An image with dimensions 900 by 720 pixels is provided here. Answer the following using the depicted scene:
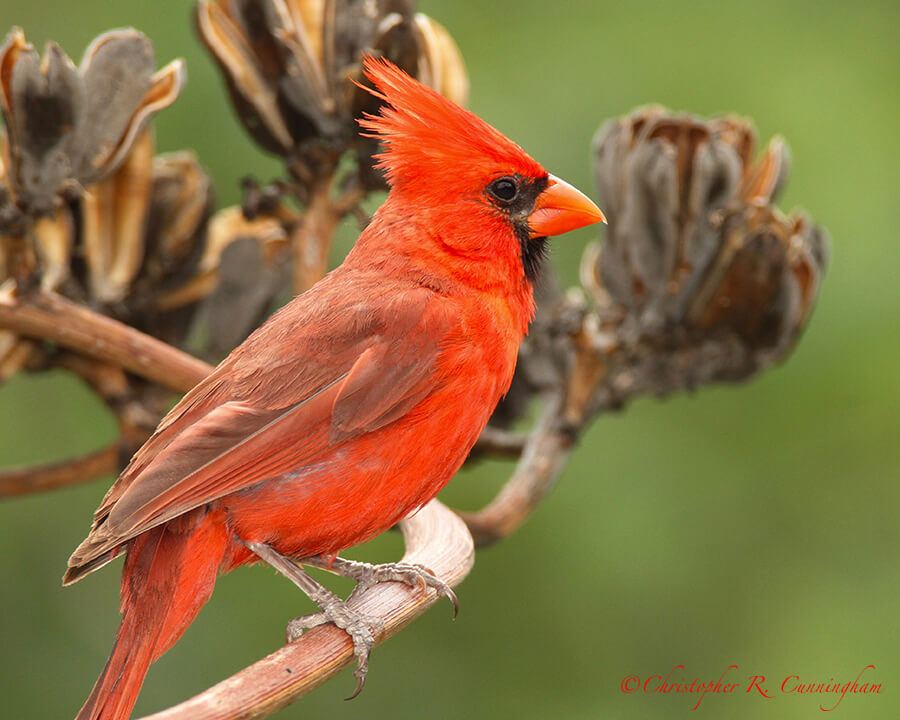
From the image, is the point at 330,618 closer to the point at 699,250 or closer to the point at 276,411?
the point at 276,411

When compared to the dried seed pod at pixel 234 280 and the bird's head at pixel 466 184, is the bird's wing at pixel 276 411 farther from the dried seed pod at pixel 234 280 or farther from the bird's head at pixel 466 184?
the dried seed pod at pixel 234 280

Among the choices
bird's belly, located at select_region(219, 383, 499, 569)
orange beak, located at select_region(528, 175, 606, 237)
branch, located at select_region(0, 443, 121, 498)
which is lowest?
branch, located at select_region(0, 443, 121, 498)

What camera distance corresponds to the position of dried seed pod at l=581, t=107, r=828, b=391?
229 centimetres

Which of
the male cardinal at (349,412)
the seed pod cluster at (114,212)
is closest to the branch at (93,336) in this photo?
the seed pod cluster at (114,212)

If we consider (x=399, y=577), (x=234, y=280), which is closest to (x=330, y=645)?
(x=399, y=577)

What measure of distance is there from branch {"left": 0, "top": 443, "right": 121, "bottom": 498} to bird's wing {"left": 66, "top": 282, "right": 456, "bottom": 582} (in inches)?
24.1

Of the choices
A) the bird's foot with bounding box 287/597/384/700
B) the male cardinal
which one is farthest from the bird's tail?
the bird's foot with bounding box 287/597/384/700

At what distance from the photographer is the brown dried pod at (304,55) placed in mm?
2182

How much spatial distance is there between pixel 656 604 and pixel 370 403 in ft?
4.71

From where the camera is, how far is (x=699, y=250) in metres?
2.34

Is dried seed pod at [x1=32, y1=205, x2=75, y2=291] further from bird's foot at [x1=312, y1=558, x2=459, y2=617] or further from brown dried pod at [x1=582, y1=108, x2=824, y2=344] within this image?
brown dried pod at [x1=582, y1=108, x2=824, y2=344]

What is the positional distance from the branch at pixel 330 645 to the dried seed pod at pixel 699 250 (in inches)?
24.3

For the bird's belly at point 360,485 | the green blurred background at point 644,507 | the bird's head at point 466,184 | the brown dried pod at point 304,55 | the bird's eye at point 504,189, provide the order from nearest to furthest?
the bird's belly at point 360,485
the bird's head at point 466,184
the bird's eye at point 504,189
the brown dried pod at point 304,55
the green blurred background at point 644,507

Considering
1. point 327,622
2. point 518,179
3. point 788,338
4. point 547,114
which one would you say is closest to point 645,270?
point 788,338
